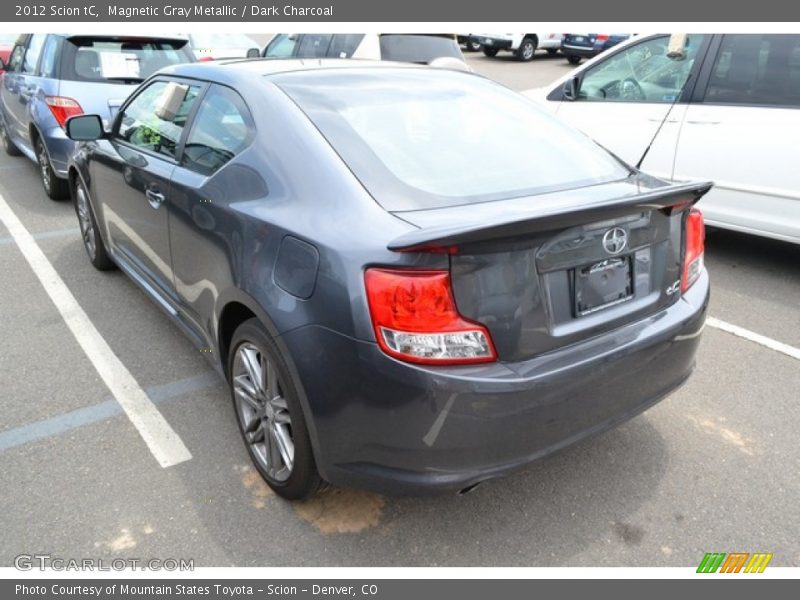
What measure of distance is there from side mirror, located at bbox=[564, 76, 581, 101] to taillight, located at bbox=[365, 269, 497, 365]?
14.8ft

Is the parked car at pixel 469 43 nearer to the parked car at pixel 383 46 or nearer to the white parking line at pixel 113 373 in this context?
the parked car at pixel 383 46

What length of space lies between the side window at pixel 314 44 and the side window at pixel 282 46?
9.7 inches

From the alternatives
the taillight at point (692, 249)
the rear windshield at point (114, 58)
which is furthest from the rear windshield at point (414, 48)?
the taillight at point (692, 249)

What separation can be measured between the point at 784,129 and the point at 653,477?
2989 millimetres

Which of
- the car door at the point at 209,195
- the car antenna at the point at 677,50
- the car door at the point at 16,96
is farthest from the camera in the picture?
the car door at the point at 16,96

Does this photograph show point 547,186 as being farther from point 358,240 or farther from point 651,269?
point 358,240

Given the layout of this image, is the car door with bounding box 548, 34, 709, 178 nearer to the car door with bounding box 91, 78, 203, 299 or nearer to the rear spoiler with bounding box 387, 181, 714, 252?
the car door with bounding box 91, 78, 203, 299

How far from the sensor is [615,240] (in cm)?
212

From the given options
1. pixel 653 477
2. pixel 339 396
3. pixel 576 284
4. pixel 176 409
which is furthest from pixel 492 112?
pixel 176 409

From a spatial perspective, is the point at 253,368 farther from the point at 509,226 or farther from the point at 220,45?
the point at 220,45

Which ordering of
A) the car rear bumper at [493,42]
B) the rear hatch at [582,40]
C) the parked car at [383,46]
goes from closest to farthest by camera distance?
the parked car at [383,46] < the rear hatch at [582,40] < the car rear bumper at [493,42]

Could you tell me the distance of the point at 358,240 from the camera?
6.43 ft

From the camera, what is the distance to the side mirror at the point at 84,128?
3.87 metres

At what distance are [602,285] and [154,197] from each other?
2.22m
